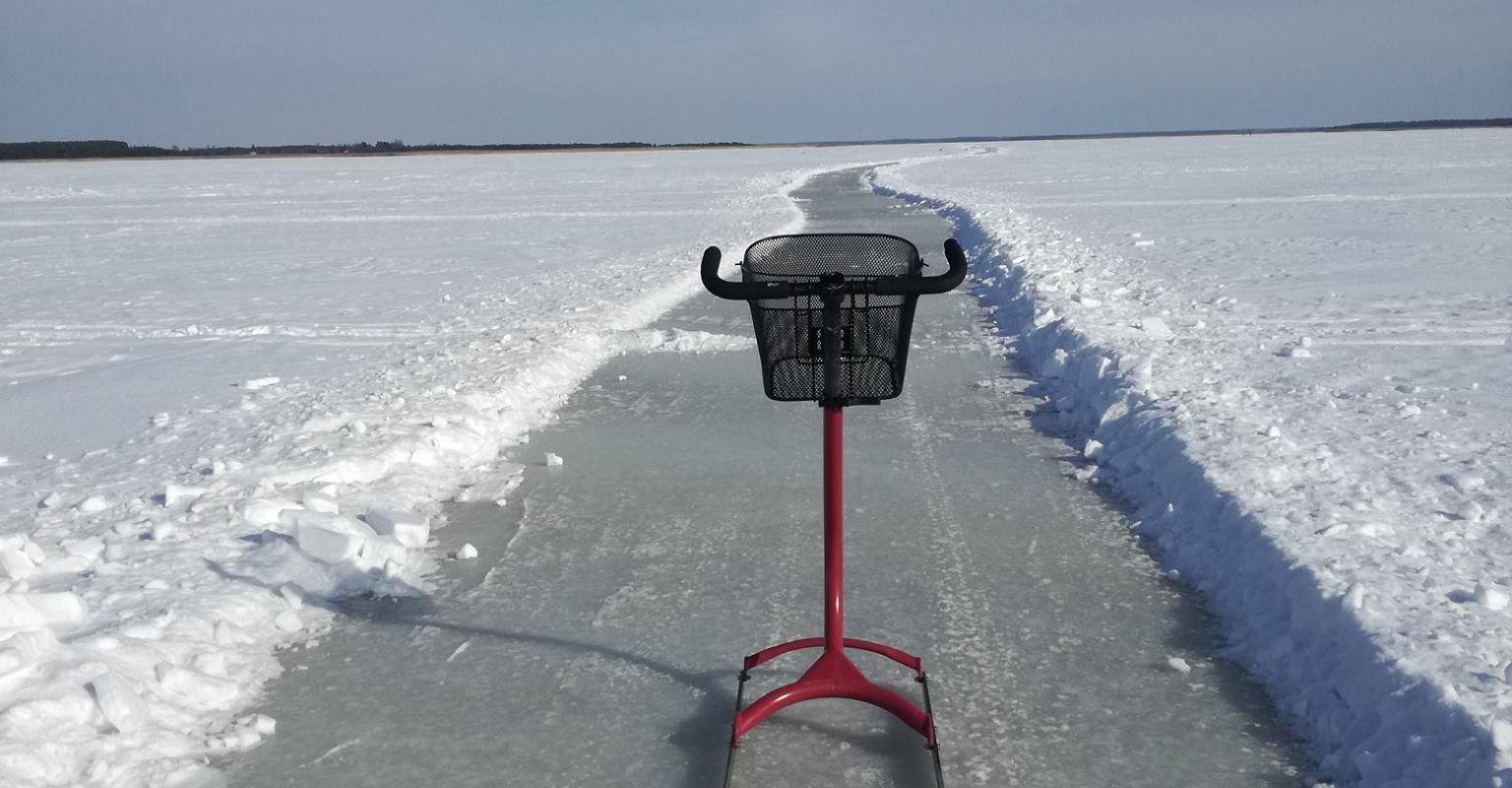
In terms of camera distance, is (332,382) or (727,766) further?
(332,382)

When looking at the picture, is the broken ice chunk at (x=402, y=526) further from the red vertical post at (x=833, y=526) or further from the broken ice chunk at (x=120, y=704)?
the red vertical post at (x=833, y=526)

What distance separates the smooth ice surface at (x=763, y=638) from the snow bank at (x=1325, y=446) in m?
0.22

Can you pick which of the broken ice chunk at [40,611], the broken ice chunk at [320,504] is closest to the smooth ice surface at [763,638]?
the broken ice chunk at [320,504]

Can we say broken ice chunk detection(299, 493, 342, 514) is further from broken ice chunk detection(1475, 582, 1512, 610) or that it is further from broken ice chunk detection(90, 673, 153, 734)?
broken ice chunk detection(1475, 582, 1512, 610)

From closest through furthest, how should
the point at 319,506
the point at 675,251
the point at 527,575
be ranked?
the point at 527,575
the point at 319,506
the point at 675,251

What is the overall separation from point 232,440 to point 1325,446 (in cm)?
567

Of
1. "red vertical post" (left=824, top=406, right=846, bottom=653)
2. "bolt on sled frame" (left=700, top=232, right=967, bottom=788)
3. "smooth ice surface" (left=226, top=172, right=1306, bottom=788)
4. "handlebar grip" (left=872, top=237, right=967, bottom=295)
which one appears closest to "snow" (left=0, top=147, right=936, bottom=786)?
"smooth ice surface" (left=226, top=172, right=1306, bottom=788)

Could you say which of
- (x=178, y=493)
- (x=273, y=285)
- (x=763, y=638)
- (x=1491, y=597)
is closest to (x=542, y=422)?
(x=178, y=493)

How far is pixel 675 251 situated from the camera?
57.2 ft

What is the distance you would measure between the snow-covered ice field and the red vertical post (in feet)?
4.37

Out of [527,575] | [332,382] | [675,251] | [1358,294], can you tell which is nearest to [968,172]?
[675,251]

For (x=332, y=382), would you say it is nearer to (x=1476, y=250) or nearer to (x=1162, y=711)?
(x=1162, y=711)

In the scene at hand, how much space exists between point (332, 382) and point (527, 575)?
4205mm

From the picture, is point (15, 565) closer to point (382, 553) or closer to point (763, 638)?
point (382, 553)
